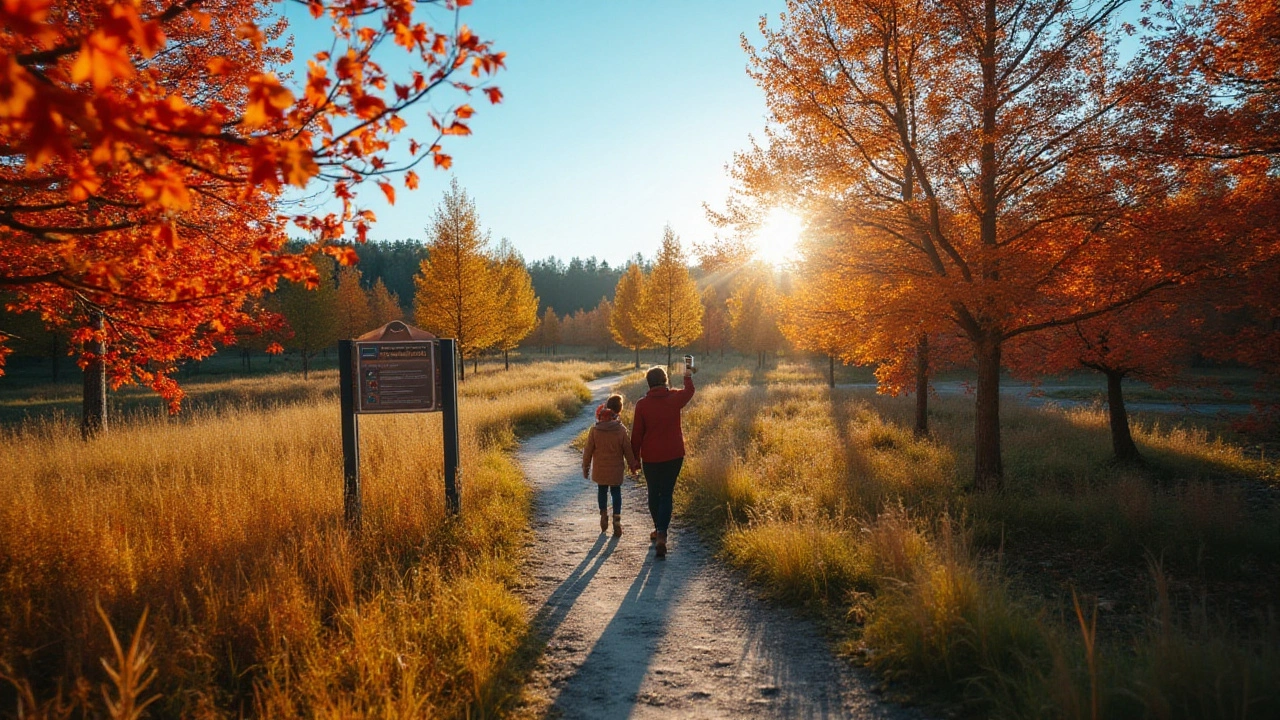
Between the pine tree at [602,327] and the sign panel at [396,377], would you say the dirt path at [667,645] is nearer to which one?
the sign panel at [396,377]

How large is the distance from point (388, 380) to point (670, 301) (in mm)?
28154

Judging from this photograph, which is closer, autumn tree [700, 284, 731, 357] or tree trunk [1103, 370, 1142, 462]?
tree trunk [1103, 370, 1142, 462]

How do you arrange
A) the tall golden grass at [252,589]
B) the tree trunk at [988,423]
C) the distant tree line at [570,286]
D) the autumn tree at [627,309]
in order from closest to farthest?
the tall golden grass at [252,589]
the tree trunk at [988,423]
the autumn tree at [627,309]
the distant tree line at [570,286]

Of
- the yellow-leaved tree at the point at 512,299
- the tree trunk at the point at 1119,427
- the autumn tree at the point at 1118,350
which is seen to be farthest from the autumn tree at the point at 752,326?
the tree trunk at the point at 1119,427

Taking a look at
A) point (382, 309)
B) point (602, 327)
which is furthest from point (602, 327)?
point (382, 309)

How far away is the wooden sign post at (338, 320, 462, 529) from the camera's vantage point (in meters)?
6.20

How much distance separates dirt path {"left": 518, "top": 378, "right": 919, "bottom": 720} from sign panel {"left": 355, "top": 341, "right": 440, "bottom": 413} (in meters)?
2.24

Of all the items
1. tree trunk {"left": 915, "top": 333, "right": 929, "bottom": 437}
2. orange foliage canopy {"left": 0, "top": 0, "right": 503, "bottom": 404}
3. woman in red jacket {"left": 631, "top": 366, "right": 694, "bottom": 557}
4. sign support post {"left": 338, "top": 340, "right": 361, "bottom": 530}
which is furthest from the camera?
tree trunk {"left": 915, "top": 333, "right": 929, "bottom": 437}

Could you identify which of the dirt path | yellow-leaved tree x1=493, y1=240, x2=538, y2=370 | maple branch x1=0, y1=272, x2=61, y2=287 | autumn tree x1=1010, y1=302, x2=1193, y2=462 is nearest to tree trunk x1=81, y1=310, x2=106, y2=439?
maple branch x1=0, y1=272, x2=61, y2=287

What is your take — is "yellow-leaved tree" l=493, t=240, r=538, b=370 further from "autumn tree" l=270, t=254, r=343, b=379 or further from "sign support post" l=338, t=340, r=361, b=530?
"sign support post" l=338, t=340, r=361, b=530

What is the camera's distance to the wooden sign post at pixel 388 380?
6.20 meters

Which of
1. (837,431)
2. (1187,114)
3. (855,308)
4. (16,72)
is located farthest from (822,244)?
(16,72)

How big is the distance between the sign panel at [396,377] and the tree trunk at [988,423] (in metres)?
7.78

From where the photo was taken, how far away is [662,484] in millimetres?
6629
